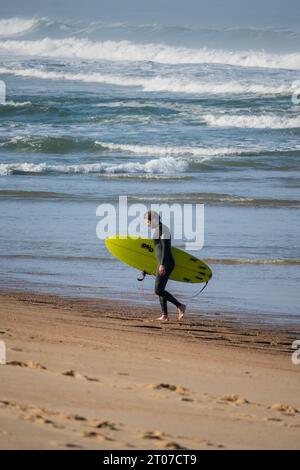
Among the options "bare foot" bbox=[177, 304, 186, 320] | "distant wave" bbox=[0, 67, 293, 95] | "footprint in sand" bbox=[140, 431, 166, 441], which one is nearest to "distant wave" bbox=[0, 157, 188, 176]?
"bare foot" bbox=[177, 304, 186, 320]

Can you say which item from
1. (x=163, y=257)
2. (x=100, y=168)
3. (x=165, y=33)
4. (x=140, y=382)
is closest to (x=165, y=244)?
(x=163, y=257)

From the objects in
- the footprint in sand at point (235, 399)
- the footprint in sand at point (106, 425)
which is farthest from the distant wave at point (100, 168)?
the footprint in sand at point (106, 425)

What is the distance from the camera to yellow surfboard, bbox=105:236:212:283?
31.1 ft

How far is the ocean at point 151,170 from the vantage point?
32.6 feet

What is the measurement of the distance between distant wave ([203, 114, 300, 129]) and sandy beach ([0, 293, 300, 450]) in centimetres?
2207

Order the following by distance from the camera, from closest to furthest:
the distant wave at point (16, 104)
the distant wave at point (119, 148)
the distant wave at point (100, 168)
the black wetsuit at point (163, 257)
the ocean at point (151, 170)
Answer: the black wetsuit at point (163, 257) < the ocean at point (151, 170) < the distant wave at point (100, 168) < the distant wave at point (119, 148) < the distant wave at point (16, 104)

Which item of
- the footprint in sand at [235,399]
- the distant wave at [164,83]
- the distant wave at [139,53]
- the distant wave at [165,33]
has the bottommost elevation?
the footprint in sand at [235,399]

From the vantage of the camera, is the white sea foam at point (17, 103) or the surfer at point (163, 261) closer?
the surfer at point (163, 261)

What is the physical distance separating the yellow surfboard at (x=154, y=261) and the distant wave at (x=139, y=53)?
48761mm

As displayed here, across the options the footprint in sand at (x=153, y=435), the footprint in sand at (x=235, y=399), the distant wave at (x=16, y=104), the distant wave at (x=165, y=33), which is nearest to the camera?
the footprint in sand at (x=153, y=435)

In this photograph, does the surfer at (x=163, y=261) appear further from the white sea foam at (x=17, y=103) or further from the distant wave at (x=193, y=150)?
the white sea foam at (x=17, y=103)

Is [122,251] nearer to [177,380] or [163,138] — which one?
[177,380]

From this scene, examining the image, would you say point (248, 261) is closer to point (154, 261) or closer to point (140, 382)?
point (154, 261)

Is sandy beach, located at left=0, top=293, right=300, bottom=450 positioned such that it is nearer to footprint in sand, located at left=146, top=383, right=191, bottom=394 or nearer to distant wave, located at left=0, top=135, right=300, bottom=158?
footprint in sand, located at left=146, top=383, right=191, bottom=394
